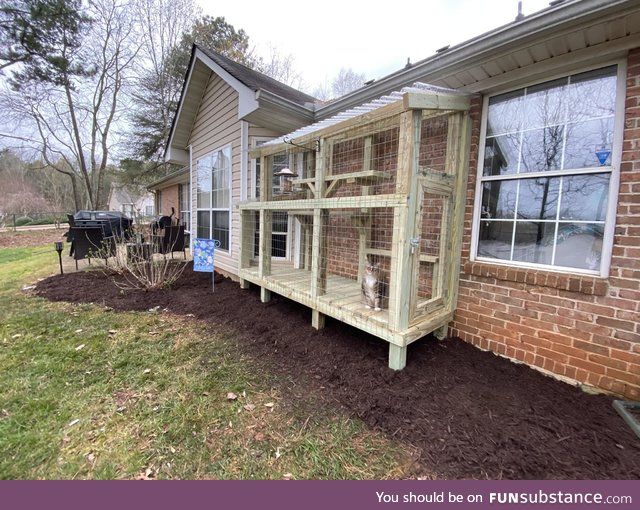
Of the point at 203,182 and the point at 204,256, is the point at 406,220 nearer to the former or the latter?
the point at 204,256

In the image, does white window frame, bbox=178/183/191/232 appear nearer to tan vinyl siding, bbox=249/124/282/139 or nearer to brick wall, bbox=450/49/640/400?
tan vinyl siding, bbox=249/124/282/139

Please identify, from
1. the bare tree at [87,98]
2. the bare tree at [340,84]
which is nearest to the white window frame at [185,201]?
the bare tree at [87,98]

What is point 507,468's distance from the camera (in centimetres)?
172

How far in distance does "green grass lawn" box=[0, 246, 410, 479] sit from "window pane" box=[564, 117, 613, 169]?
2.76 metres

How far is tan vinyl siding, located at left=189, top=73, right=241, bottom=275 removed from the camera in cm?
540

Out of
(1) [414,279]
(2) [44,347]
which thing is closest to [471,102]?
(1) [414,279]

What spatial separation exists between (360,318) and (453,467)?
138cm

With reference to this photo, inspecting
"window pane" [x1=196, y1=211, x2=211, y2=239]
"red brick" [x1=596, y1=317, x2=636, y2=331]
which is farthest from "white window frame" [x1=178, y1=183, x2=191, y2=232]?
"red brick" [x1=596, y1=317, x2=636, y2=331]

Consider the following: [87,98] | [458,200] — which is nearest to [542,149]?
[458,200]

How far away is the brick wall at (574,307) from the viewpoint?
7.20 ft

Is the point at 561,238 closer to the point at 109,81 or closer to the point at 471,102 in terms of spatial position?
the point at 471,102

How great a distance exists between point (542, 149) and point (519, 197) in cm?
46

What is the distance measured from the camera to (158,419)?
212 centimetres

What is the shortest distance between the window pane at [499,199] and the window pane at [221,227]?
4760mm
